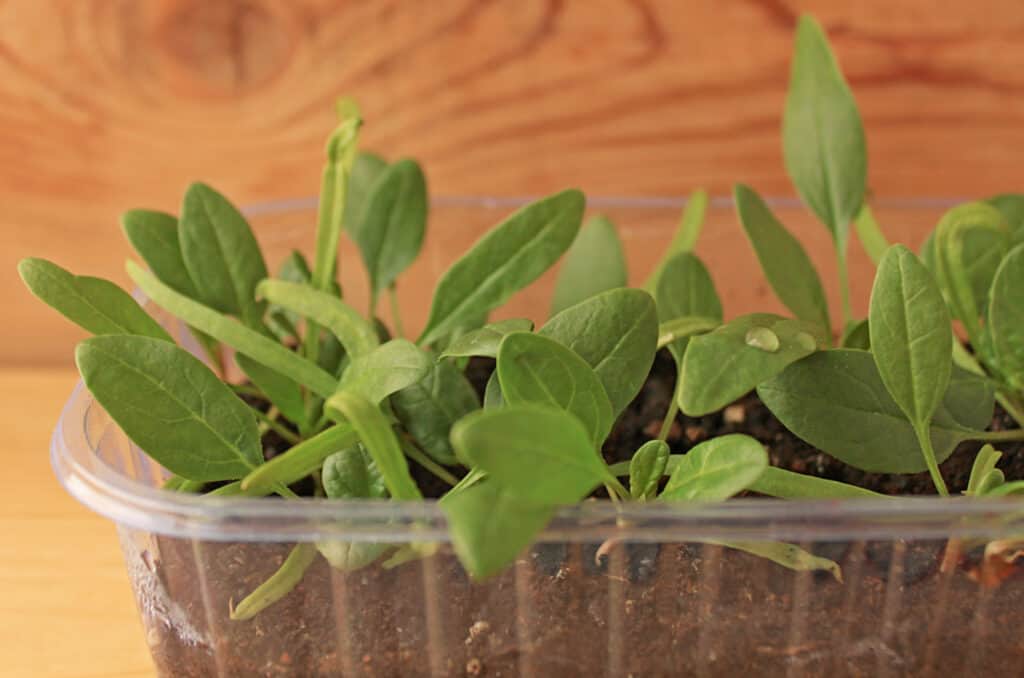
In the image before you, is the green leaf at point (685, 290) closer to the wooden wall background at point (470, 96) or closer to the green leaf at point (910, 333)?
the green leaf at point (910, 333)

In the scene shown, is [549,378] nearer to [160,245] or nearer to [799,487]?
[799,487]

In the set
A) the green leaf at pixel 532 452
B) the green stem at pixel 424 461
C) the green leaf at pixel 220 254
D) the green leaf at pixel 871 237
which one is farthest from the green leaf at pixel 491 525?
the green leaf at pixel 871 237

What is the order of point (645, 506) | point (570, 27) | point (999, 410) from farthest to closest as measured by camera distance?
1. point (570, 27)
2. point (999, 410)
3. point (645, 506)

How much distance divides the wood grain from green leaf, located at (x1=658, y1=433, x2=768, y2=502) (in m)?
0.32

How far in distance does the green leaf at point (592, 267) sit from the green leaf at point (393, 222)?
3.4 inches

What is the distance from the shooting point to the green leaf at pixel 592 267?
0.63 m

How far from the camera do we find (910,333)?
0.44 metres

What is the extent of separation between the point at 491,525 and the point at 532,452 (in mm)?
27

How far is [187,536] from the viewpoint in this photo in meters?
0.41

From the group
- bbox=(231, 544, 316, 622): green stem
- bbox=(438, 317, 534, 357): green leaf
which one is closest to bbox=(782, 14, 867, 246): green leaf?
bbox=(438, 317, 534, 357): green leaf

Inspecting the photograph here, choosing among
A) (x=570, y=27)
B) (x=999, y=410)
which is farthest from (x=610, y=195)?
(x=999, y=410)

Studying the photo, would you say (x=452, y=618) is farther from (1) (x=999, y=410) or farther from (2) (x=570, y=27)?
(2) (x=570, y=27)

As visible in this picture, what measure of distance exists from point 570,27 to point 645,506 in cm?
46

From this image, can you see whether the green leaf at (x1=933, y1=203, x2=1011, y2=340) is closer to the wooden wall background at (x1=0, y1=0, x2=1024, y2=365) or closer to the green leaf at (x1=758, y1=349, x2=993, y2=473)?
the green leaf at (x1=758, y1=349, x2=993, y2=473)
